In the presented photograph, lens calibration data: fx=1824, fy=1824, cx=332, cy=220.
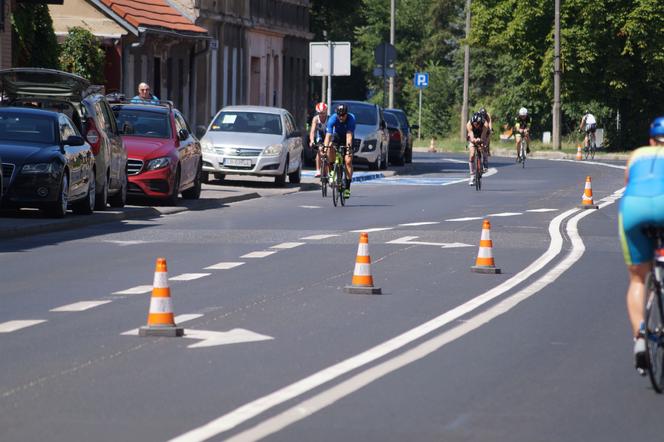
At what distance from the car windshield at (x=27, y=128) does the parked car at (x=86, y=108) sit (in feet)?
4.09

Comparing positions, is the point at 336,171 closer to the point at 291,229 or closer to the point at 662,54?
the point at 291,229

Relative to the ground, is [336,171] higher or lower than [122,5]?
lower

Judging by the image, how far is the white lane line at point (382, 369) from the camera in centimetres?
843

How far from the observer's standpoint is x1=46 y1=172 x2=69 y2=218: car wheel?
23.4m

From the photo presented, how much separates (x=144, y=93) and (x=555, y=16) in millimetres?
40094

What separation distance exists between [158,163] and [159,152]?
22 centimetres

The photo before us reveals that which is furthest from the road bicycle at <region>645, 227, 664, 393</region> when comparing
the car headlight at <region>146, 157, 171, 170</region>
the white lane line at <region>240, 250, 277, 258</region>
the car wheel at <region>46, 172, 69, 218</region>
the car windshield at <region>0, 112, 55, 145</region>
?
the car headlight at <region>146, 157, 171, 170</region>

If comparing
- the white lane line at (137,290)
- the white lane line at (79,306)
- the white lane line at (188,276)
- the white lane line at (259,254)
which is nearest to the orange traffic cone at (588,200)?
the white lane line at (259,254)

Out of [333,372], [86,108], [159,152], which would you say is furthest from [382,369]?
[159,152]

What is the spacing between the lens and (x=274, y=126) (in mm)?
36781

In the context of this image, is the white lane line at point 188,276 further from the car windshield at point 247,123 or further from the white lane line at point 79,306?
the car windshield at point 247,123

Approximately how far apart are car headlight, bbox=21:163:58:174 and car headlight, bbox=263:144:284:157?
41.1 feet

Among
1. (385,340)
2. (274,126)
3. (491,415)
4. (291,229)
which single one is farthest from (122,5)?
(491,415)

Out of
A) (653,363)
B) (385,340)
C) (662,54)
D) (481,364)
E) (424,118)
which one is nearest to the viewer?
Result: (653,363)
